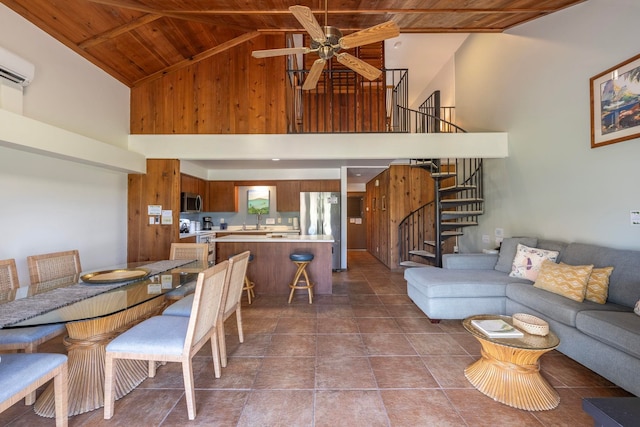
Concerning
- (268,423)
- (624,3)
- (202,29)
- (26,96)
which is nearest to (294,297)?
(268,423)

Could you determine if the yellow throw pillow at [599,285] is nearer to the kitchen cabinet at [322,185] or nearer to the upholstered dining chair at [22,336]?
the upholstered dining chair at [22,336]

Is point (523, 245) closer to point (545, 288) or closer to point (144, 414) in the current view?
point (545, 288)

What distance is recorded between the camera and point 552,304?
2.36 meters

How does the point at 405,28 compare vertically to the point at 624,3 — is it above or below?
above

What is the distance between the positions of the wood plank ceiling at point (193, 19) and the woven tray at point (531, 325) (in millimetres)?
3282

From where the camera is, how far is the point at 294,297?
164 inches

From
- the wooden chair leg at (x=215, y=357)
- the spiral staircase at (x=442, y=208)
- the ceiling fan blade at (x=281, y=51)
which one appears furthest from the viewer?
the spiral staircase at (x=442, y=208)

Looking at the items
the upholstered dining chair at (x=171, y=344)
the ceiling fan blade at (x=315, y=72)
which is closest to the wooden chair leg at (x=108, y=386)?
the upholstered dining chair at (x=171, y=344)

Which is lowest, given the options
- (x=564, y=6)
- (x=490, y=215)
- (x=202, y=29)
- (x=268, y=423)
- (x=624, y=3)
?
(x=268, y=423)

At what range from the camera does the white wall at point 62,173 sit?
2.73 m

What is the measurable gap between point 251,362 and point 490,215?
4.19m

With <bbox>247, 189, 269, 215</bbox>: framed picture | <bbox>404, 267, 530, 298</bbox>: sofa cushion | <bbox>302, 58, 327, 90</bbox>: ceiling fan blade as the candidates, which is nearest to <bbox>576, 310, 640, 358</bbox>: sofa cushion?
<bbox>404, 267, 530, 298</bbox>: sofa cushion

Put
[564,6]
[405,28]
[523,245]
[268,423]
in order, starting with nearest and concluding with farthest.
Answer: [268,423] → [564,6] → [523,245] → [405,28]

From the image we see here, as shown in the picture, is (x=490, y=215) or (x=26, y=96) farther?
(x=490, y=215)
